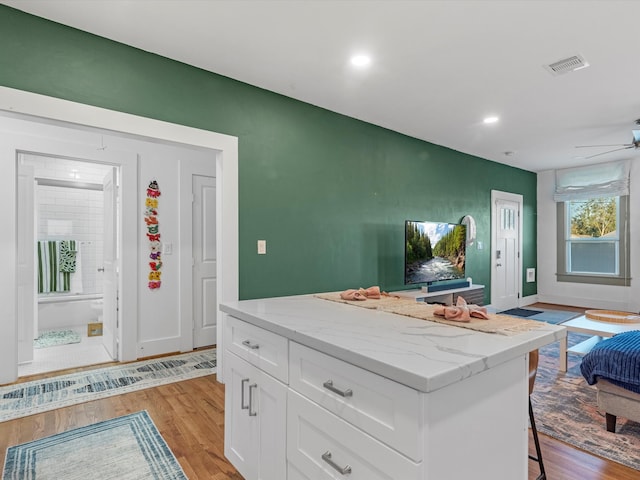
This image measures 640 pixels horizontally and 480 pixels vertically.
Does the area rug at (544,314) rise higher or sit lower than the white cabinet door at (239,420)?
lower

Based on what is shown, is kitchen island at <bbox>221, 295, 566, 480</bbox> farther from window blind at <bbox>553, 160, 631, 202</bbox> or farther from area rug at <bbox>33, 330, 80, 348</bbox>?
window blind at <bbox>553, 160, 631, 202</bbox>

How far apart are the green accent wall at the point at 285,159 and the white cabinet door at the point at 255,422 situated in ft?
4.55

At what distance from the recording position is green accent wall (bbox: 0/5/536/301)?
236 centimetres

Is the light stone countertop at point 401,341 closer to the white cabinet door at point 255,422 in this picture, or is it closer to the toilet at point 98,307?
the white cabinet door at point 255,422

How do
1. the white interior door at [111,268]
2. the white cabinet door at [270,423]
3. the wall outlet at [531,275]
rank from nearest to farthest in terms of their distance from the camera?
the white cabinet door at [270,423] → the white interior door at [111,268] → the wall outlet at [531,275]

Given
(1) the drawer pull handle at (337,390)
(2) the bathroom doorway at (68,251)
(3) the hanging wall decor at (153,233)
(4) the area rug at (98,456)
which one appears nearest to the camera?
(1) the drawer pull handle at (337,390)

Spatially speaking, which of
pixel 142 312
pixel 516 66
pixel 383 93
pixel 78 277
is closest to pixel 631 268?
pixel 516 66

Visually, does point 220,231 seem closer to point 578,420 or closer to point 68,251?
point 578,420

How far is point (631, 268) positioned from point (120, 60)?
24.6 ft

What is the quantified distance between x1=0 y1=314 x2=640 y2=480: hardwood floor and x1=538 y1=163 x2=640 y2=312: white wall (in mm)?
5225

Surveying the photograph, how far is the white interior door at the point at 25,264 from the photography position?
3.42 m

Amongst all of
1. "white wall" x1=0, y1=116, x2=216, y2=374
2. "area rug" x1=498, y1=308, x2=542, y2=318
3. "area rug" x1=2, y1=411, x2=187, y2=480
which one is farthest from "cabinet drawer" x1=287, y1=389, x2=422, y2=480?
"area rug" x1=498, y1=308, x2=542, y2=318

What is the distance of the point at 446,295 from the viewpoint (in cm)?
468

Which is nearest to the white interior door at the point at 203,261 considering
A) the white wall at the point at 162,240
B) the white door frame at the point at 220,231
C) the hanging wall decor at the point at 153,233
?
the white wall at the point at 162,240
